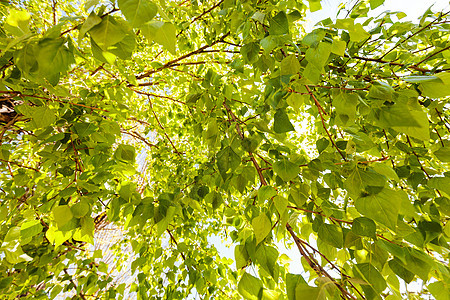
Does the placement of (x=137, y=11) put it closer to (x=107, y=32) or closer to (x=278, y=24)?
(x=107, y=32)

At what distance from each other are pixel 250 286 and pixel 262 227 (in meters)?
0.18

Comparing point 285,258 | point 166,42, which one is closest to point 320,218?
point 285,258

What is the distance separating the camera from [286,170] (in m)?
0.59

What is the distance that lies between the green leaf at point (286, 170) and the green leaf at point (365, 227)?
0.61ft

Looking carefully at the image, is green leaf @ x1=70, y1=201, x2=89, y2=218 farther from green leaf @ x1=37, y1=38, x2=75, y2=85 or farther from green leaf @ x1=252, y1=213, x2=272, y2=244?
green leaf @ x1=252, y1=213, x2=272, y2=244

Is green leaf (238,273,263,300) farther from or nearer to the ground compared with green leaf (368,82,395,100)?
nearer to the ground

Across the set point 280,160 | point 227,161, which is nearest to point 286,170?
point 280,160

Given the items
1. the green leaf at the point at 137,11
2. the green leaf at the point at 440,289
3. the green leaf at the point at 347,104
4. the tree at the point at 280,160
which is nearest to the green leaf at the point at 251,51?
the tree at the point at 280,160

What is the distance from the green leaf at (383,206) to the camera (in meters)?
0.45

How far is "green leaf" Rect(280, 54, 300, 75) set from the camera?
21.0 inches

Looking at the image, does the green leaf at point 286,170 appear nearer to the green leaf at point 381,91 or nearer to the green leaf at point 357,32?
the green leaf at point 381,91

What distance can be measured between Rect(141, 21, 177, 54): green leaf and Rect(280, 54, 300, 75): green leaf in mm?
292

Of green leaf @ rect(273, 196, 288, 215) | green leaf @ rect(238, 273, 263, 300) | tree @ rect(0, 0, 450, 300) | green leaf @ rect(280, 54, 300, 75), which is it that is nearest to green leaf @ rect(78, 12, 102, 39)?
tree @ rect(0, 0, 450, 300)

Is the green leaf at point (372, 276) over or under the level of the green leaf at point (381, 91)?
under
